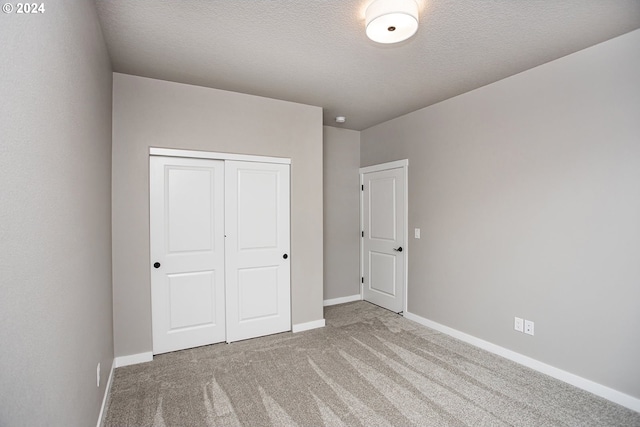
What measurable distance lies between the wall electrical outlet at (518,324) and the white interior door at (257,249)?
2.35 m

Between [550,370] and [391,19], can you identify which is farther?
[550,370]

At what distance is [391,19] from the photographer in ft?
6.23

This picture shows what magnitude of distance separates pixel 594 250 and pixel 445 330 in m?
1.73

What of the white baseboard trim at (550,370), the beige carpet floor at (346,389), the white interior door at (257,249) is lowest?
the beige carpet floor at (346,389)

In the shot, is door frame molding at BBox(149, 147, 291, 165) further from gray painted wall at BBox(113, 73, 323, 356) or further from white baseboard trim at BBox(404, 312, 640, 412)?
white baseboard trim at BBox(404, 312, 640, 412)

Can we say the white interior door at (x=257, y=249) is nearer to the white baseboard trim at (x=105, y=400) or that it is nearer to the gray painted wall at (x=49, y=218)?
the white baseboard trim at (x=105, y=400)

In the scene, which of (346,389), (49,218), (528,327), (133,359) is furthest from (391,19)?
(133,359)

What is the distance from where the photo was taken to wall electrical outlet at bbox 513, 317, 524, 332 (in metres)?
2.86

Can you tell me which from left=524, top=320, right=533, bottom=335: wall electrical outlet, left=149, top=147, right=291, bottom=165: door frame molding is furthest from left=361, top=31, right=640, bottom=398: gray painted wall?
left=149, top=147, right=291, bottom=165: door frame molding

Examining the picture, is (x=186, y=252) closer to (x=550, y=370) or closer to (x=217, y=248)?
(x=217, y=248)

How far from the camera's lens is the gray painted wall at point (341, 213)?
186 inches

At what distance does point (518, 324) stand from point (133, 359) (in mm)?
3660

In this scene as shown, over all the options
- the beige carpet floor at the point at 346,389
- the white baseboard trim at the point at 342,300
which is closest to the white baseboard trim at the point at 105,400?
the beige carpet floor at the point at 346,389

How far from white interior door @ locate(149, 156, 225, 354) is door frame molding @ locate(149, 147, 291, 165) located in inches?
2.2
